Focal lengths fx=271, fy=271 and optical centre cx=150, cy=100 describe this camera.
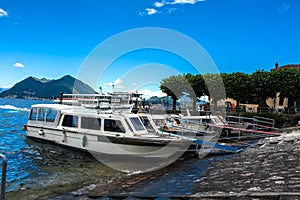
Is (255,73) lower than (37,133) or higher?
higher

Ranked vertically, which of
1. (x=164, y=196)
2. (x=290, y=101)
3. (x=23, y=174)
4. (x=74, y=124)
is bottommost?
(x=23, y=174)

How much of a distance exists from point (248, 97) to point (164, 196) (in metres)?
43.1

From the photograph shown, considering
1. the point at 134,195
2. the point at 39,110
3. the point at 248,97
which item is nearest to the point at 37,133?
the point at 39,110

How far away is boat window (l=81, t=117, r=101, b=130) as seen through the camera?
15.1m

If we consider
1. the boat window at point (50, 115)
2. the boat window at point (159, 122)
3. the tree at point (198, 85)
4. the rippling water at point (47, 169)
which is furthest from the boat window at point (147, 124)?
the tree at point (198, 85)

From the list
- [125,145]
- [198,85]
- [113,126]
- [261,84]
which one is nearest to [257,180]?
[125,145]

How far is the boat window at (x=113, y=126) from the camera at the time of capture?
47.2 feet

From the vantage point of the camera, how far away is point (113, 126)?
14609mm

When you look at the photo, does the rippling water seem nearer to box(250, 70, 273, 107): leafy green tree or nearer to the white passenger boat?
the white passenger boat

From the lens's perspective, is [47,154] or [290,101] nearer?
[47,154]

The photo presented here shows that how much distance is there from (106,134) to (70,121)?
3.50 metres

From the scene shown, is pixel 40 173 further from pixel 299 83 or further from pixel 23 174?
pixel 299 83

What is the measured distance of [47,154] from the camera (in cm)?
1609

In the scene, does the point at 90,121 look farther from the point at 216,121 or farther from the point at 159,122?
the point at 216,121
